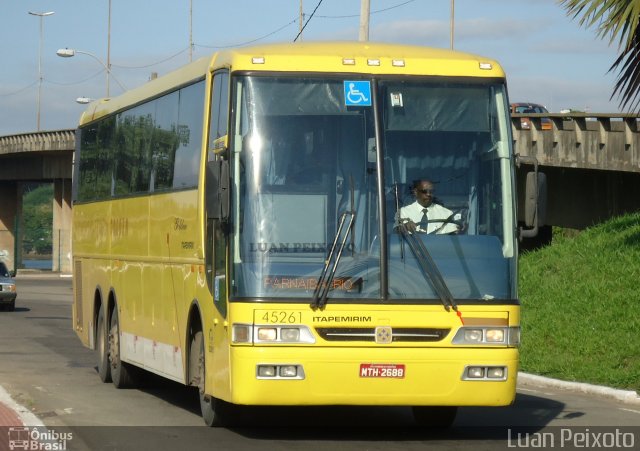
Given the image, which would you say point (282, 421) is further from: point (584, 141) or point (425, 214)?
point (584, 141)

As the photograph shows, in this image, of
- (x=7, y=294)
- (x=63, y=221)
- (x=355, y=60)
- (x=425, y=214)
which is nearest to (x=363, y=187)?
(x=425, y=214)

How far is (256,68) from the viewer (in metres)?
11.3

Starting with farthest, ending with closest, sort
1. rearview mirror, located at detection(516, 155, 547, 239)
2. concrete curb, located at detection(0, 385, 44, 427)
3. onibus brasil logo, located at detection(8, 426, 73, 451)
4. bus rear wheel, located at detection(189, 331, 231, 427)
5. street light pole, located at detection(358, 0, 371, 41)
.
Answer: street light pole, located at detection(358, 0, 371, 41), concrete curb, located at detection(0, 385, 44, 427), bus rear wheel, located at detection(189, 331, 231, 427), rearview mirror, located at detection(516, 155, 547, 239), onibus brasil logo, located at detection(8, 426, 73, 451)

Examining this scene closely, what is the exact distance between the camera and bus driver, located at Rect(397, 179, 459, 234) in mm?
11125

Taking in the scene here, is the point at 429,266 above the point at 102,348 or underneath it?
above

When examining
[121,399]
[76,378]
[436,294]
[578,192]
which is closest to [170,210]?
[121,399]

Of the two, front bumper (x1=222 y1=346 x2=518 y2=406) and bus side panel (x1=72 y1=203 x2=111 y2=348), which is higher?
bus side panel (x1=72 y1=203 x2=111 y2=348)

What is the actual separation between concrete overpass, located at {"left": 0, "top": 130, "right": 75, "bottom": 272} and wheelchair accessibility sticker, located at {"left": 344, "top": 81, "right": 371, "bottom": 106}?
61301mm

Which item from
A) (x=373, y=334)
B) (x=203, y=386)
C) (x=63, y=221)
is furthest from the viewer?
(x=63, y=221)

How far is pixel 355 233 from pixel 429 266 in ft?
2.19

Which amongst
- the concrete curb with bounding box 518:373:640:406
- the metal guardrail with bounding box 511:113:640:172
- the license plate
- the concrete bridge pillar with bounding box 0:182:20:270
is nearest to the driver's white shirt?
the license plate

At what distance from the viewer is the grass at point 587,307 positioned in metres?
19.0

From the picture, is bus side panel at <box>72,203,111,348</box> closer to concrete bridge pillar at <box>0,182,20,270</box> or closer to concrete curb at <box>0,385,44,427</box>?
concrete curb at <box>0,385,44,427</box>

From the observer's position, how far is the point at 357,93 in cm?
1138
